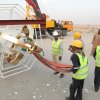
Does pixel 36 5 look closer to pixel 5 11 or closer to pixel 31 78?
pixel 5 11

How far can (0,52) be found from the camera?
25.1 feet

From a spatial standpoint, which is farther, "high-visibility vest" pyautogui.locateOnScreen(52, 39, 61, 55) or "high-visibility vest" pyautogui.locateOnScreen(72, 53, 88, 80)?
"high-visibility vest" pyautogui.locateOnScreen(52, 39, 61, 55)

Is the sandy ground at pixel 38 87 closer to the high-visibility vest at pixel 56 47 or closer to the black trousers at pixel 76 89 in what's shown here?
the black trousers at pixel 76 89

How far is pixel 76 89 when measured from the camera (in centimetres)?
552

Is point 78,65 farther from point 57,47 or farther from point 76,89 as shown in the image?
point 57,47

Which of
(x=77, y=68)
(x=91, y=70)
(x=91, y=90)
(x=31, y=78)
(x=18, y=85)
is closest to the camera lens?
(x=77, y=68)

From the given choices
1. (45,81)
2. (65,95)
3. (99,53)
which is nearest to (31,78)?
(45,81)

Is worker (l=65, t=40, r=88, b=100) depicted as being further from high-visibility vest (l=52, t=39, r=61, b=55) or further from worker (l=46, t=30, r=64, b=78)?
high-visibility vest (l=52, t=39, r=61, b=55)

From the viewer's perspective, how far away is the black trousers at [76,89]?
537cm

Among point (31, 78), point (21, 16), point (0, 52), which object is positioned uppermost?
point (21, 16)

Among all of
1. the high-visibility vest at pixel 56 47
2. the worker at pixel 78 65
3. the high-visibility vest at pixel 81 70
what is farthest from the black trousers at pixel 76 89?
the high-visibility vest at pixel 56 47

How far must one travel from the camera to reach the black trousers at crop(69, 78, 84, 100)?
17.6ft

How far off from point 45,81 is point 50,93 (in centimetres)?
105

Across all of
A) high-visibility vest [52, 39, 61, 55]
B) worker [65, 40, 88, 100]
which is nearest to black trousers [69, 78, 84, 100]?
worker [65, 40, 88, 100]
